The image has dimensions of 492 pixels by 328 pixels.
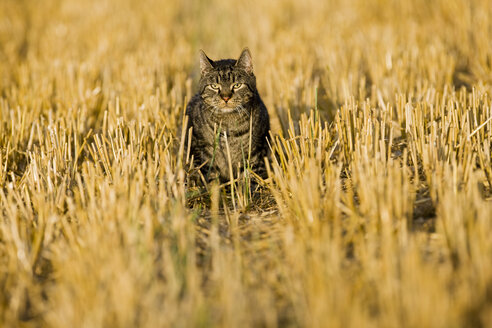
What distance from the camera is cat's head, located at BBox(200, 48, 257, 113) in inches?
136

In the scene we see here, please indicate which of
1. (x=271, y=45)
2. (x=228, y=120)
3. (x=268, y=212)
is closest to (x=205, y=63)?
(x=228, y=120)

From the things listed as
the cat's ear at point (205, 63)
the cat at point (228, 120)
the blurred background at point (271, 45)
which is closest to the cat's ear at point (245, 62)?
the cat at point (228, 120)

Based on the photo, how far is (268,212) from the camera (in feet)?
9.36

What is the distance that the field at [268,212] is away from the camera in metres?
1.78

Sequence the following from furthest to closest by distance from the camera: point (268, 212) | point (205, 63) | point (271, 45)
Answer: point (271, 45), point (205, 63), point (268, 212)

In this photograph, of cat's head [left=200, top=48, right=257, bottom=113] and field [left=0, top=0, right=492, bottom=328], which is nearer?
field [left=0, top=0, right=492, bottom=328]

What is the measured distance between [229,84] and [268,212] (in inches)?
42.7

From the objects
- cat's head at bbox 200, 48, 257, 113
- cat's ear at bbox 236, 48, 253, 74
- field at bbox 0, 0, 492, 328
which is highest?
cat's ear at bbox 236, 48, 253, 74

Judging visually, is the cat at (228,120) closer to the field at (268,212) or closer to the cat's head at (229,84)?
the cat's head at (229,84)

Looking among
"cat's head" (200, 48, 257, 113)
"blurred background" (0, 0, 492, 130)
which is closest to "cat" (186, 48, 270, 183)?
"cat's head" (200, 48, 257, 113)

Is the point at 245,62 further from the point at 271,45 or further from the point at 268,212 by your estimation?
the point at 271,45

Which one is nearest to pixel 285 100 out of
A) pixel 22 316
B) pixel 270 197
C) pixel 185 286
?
pixel 270 197

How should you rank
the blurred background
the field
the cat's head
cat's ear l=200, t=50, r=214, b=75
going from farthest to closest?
1. the blurred background
2. cat's ear l=200, t=50, r=214, b=75
3. the cat's head
4. the field

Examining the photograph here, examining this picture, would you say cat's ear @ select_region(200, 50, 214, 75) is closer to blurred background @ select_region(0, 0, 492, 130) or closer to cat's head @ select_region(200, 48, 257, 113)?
cat's head @ select_region(200, 48, 257, 113)
